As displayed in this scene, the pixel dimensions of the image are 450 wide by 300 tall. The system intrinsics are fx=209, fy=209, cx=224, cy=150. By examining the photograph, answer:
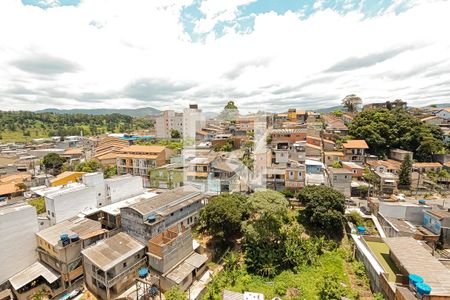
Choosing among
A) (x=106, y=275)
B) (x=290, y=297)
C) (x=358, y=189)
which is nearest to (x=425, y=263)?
(x=290, y=297)

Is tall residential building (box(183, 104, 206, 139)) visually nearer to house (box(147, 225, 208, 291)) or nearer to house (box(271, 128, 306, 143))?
house (box(271, 128, 306, 143))

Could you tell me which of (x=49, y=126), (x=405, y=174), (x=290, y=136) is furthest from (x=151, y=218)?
(x=49, y=126)

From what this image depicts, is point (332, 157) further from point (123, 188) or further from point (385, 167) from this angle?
point (123, 188)

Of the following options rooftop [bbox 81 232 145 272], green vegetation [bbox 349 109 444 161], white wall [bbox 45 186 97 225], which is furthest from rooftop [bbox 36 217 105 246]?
green vegetation [bbox 349 109 444 161]

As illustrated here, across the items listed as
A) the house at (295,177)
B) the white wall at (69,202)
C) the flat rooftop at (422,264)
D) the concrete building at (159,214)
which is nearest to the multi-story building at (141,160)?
the white wall at (69,202)

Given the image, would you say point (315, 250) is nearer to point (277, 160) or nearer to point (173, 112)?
point (277, 160)

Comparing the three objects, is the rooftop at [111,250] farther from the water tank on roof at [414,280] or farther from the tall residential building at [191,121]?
the tall residential building at [191,121]
